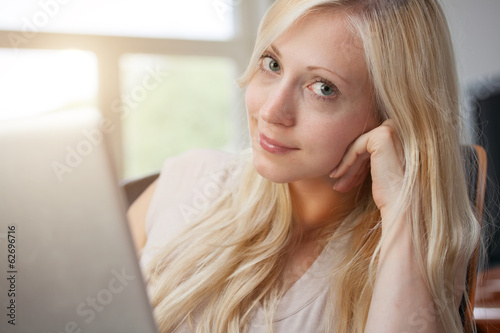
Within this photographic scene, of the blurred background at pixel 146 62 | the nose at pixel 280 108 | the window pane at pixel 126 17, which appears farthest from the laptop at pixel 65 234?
the window pane at pixel 126 17

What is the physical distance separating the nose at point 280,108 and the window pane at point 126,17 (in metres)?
2.16

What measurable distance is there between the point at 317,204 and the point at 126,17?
8.23 ft

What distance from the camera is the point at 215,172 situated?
1.44 meters

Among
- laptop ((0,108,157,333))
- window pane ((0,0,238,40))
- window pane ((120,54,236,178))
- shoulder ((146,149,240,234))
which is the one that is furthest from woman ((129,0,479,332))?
window pane ((120,54,236,178))

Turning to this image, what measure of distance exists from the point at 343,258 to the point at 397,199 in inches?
8.0

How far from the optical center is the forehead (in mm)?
1016

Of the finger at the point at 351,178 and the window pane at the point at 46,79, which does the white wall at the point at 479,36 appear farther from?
the window pane at the point at 46,79

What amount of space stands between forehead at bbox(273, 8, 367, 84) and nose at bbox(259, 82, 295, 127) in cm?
7

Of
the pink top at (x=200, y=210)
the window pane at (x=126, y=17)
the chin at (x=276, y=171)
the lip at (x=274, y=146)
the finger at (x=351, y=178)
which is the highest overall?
the window pane at (x=126, y=17)

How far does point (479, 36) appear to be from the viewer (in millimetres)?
2936

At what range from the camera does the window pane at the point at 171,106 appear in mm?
3371

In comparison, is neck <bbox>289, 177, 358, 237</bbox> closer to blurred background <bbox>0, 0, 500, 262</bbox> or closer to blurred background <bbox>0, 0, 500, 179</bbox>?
blurred background <bbox>0, 0, 500, 179</bbox>

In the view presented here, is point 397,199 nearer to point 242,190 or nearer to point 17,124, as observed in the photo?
point 242,190

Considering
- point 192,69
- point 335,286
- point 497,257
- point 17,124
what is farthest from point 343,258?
A: point 192,69
